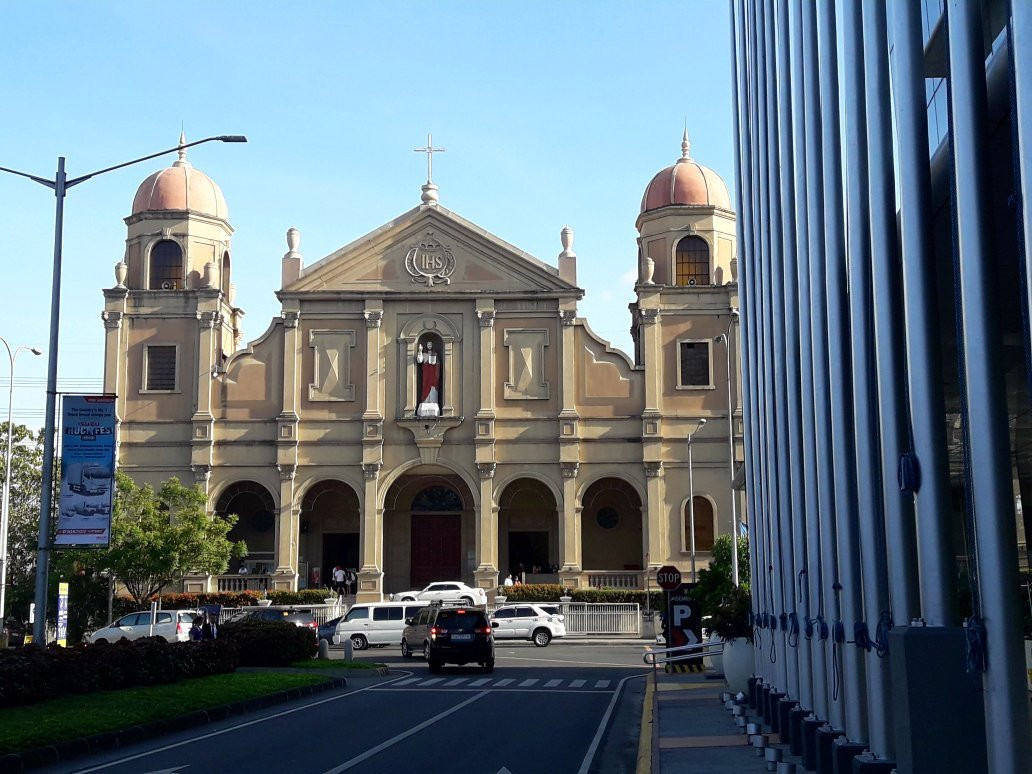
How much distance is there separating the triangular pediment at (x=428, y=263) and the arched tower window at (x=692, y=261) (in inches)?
192

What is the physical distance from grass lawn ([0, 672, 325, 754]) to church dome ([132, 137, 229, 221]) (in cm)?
3466

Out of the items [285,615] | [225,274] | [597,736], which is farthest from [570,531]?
[597,736]

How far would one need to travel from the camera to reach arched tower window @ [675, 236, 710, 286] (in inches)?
2226

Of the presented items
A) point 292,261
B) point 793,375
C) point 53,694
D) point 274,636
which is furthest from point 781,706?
point 292,261

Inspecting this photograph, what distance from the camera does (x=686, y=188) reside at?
5678 cm

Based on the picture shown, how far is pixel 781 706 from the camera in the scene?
17391 millimetres

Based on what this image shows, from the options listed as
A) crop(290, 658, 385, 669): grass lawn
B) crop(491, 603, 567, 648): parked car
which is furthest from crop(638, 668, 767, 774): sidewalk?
crop(491, 603, 567, 648): parked car

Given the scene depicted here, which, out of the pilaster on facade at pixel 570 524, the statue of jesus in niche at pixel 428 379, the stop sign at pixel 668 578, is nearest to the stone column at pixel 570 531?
the pilaster on facade at pixel 570 524

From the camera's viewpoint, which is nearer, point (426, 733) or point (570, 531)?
point (426, 733)

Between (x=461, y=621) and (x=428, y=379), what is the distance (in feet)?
76.5

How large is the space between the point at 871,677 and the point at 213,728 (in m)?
10.5

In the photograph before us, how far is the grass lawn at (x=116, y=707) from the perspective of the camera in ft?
50.8

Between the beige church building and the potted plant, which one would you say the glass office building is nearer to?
the potted plant

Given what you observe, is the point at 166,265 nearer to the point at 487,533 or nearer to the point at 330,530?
the point at 330,530
